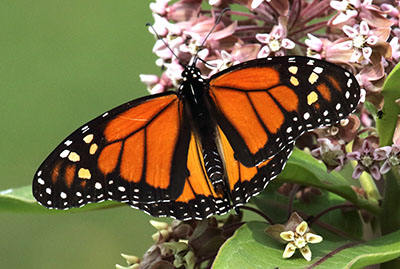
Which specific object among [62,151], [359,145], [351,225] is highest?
[62,151]

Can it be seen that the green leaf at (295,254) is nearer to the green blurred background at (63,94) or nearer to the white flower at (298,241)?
the white flower at (298,241)

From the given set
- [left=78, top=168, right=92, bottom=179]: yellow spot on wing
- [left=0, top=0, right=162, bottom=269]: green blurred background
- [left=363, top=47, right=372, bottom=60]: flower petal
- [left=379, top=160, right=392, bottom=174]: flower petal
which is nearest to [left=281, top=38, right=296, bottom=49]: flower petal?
[left=363, top=47, right=372, bottom=60]: flower petal

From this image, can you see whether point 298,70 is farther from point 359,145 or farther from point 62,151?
point 62,151

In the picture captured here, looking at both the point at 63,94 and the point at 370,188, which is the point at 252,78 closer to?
the point at 370,188

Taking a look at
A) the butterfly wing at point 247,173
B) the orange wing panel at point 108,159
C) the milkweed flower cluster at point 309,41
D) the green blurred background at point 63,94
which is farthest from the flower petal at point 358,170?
the green blurred background at point 63,94

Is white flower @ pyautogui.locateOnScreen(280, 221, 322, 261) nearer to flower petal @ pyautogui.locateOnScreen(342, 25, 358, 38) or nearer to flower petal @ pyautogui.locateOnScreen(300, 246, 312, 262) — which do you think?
flower petal @ pyautogui.locateOnScreen(300, 246, 312, 262)

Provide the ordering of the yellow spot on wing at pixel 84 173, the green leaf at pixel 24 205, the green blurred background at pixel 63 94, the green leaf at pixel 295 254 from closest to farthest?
1. the green leaf at pixel 295 254
2. the yellow spot on wing at pixel 84 173
3. the green leaf at pixel 24 205
4. the green blurred background at pixel 63 94

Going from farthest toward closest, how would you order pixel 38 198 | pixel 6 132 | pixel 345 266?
pixel 6 132
pixel 38 198
pixel 345 266

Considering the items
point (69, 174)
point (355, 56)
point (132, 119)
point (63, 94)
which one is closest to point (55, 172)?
point (69, 174)

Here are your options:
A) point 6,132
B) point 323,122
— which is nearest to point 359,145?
point 323,122
